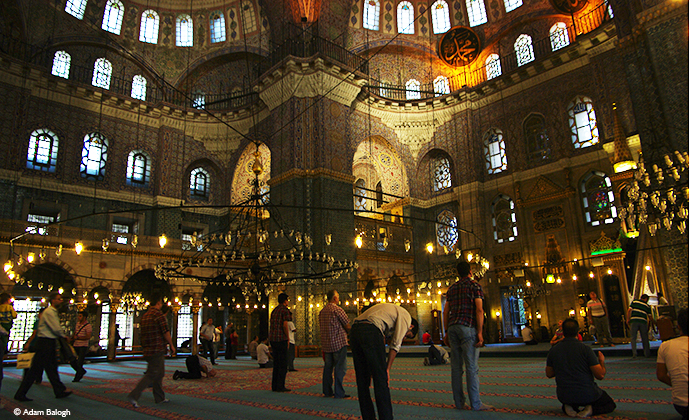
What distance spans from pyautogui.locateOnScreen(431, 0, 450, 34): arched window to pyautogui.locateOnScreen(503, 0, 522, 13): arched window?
237 centimetres

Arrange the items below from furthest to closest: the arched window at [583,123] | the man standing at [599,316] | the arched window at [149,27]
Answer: the arched window at [149,27] → the arched window at [583,123] → the man standing at [599,316]

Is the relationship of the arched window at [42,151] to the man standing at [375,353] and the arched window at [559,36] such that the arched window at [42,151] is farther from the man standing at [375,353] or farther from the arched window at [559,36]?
the arched window at [559,36]

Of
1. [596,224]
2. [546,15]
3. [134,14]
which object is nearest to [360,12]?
[546,15]

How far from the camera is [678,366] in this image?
3.17 metres

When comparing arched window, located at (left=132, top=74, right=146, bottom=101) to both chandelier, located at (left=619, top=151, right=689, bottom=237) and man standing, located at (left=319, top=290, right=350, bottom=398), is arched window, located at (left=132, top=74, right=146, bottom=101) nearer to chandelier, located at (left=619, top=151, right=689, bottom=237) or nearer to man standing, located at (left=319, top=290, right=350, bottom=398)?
man standing, located at (left=319, top=290, right=350, bottom=398)

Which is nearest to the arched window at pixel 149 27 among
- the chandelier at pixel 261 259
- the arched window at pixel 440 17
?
the chandelier at pixel 261 259

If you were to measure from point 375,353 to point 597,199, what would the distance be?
47.0 feet

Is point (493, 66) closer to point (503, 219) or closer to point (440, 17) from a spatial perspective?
point (440, 17)

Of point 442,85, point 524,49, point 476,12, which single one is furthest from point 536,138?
point 476,12

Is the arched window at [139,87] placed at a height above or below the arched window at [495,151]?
above

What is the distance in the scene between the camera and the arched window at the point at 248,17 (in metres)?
19.4

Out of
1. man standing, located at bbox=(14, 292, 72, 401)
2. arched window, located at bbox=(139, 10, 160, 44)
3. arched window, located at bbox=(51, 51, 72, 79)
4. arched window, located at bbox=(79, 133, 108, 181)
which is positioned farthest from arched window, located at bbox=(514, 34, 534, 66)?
man standing, located at bbox=(14, 292, 72, 401)

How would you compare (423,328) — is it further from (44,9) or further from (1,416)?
(44,9)

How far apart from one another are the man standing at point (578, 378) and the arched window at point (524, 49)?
16.1 metres
